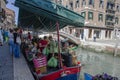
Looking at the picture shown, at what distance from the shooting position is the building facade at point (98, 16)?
32.0 meters

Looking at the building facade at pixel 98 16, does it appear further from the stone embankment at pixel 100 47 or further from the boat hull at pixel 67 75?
the boat hull at pixel 67 75

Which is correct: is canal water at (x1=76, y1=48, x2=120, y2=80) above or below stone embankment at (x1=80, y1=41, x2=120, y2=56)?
below

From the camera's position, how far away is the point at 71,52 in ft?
25.2

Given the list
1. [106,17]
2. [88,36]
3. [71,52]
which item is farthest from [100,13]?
[71,52]

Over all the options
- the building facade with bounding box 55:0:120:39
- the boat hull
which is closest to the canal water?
the boat hull

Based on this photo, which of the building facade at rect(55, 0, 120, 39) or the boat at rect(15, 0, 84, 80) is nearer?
the boat at rect(15, 0, 84, 80)

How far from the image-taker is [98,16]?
3353 cm

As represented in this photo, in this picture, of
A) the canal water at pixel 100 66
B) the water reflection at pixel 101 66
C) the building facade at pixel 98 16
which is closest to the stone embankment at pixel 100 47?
the canal water at pixel 100 66

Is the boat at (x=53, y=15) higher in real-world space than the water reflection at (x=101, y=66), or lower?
higher

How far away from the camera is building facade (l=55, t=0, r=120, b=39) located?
3195cm

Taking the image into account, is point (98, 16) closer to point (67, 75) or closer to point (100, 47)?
point (100, 47)

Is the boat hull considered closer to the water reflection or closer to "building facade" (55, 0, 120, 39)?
the water reflection

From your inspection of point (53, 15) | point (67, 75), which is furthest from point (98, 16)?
point (53, 15)

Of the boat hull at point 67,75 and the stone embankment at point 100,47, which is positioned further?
the stone embankment at point 100,47
